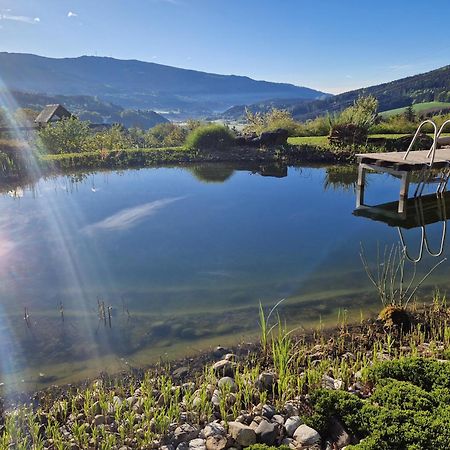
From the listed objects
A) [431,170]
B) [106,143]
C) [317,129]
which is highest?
[317,129]

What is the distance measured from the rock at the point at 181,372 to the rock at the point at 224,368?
30 cm

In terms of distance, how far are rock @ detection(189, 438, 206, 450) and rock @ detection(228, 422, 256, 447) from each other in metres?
0.19

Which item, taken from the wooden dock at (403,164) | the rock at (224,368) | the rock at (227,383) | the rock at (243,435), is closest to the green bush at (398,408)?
the rock at (243,435)

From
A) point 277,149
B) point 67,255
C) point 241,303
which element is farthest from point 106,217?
point 277,149

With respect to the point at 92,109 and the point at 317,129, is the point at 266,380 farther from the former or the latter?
the point at 92,109

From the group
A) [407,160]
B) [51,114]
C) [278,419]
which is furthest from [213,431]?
[51,114]

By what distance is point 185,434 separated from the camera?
108 inches

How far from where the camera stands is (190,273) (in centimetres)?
609

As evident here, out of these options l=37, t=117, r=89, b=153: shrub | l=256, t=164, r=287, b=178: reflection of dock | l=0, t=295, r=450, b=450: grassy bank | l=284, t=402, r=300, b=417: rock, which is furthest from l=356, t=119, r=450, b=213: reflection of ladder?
l=37, t=117, r=89, b=153: shrub

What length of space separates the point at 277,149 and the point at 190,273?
1152 cm

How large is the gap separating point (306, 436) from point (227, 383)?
0.75m

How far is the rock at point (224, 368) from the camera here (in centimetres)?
360

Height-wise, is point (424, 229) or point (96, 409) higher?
point (424, 229)

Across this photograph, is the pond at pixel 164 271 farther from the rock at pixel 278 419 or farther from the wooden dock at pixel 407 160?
the rock at pixel 278 419
